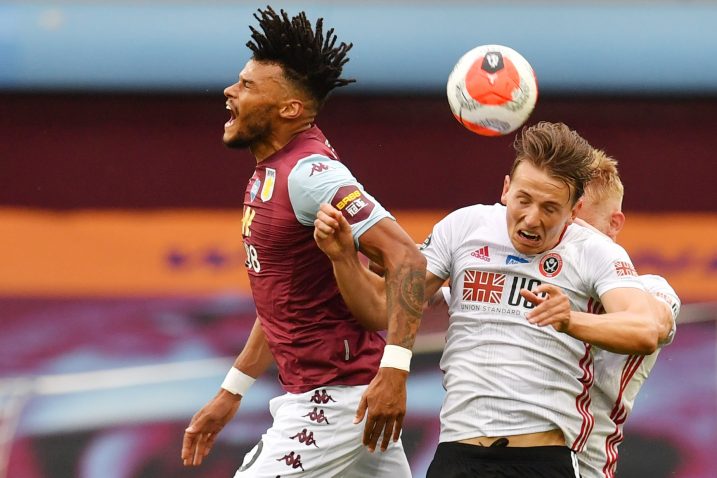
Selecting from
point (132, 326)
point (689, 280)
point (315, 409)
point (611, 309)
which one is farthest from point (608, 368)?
point (132, 326)

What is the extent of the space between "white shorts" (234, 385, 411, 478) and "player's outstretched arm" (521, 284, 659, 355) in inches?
31.3

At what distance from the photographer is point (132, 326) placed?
22.5 feet

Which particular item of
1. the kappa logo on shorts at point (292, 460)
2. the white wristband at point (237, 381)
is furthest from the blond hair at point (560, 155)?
the white wristband at point (237, 381)

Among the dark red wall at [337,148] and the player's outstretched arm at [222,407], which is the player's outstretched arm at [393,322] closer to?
the player's outstretched arm at [222,407]

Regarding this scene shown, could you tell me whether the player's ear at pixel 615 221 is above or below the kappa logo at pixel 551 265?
above

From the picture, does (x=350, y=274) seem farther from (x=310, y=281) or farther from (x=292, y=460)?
(x=292, y=460)

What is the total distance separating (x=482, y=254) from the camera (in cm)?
381

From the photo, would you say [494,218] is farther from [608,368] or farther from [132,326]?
[132,326]

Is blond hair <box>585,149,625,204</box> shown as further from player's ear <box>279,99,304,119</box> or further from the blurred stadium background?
the blurred stadium background

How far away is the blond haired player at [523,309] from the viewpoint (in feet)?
11.9

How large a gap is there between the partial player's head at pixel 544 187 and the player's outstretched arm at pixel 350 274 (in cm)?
48

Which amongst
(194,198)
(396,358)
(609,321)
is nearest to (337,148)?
(194,198)

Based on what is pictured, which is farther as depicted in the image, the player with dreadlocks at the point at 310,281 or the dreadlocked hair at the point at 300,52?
the dreadlocked hair at the point at 300,52

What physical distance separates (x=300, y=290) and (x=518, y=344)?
0.75 meters
